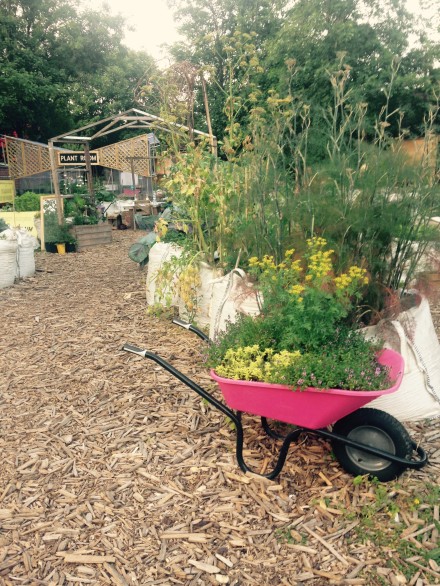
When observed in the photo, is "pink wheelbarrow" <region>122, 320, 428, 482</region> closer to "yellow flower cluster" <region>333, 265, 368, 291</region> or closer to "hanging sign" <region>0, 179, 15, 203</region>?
"yellow flower cluster" <region>333, 265, 368, 291</region>

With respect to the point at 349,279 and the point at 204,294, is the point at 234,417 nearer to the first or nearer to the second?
the point at 349,279

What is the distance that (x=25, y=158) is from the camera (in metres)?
15.9

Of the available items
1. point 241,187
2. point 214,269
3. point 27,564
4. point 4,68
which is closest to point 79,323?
point 214,269

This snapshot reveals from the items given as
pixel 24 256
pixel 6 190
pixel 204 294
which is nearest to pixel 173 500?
pixel 204 294

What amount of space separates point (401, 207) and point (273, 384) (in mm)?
1219

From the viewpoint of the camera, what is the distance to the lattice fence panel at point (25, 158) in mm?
15459

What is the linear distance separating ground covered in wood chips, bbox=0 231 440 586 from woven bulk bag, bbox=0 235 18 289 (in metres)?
2.70

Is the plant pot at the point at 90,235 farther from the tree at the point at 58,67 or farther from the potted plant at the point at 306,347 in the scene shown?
the tree at the point at 58,67

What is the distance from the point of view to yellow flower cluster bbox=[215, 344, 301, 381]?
1.96m

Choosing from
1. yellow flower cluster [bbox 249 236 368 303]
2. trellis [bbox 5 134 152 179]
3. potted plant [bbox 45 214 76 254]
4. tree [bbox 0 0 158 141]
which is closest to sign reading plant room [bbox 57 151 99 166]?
potted plant [bbox 45 214 76 254]

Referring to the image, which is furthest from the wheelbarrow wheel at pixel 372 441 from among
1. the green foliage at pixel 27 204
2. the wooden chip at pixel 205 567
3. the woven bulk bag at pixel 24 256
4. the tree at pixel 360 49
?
the tree at pixel 360 49

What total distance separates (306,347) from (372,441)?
0.46 m

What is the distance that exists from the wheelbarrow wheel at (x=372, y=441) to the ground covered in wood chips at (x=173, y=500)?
0.21 ft

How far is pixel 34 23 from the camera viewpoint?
67.5 ft
